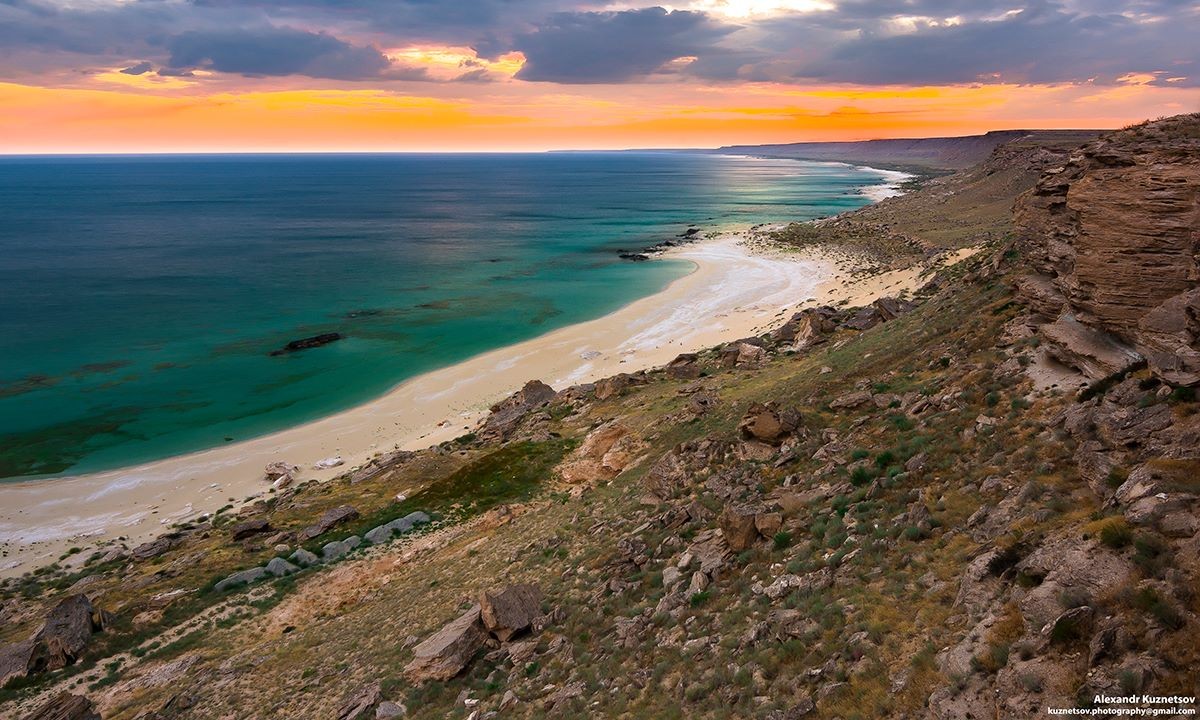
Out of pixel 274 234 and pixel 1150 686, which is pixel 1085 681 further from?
pixel 274 234

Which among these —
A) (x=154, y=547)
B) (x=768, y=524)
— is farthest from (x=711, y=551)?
(x=154, y=547)

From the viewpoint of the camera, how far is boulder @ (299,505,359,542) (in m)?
31.8

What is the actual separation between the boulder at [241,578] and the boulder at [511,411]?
52.5ft

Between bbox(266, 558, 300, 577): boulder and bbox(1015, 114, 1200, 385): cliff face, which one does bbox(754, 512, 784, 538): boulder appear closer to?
bbox(1015, 114, 1200, 385): cliff face

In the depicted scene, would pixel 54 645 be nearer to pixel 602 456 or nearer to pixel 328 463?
pixel 328 463

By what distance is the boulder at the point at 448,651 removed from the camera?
18.4 m

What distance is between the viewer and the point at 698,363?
47.6 metres

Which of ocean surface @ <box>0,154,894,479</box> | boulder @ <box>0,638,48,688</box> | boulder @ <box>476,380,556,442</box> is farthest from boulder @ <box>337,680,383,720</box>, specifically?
ocean surface @ <box>0,154,894,479</box>

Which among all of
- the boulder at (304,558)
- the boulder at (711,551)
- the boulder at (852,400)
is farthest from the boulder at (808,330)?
the boulder at (304,558)

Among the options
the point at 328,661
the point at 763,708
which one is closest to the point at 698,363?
the point at 328,661

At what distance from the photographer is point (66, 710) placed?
20484mm

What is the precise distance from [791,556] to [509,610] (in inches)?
336

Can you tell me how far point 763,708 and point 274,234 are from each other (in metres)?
164

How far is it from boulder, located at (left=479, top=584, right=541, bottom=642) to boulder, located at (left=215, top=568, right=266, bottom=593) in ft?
45.6
